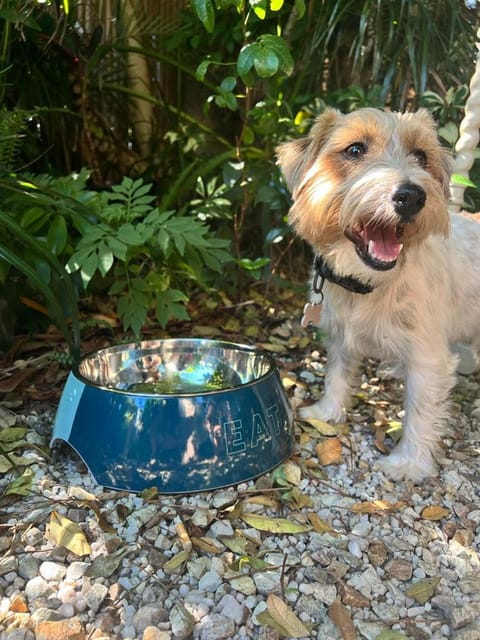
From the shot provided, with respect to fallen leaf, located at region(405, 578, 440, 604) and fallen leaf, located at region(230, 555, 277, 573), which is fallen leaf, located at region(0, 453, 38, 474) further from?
fallen leaf, located at region(405, 578, 440, 604)

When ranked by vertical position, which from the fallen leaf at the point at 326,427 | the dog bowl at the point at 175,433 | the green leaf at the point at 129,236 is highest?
the green leaf at the point at 129,236

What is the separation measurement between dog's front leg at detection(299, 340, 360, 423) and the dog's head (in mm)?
726

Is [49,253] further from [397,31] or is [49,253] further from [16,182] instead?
[397,31]

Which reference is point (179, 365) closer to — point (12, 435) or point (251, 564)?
point (12, 435)

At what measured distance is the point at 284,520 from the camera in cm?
246

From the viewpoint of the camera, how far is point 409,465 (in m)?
2.87

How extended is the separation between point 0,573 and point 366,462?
65.9 inches

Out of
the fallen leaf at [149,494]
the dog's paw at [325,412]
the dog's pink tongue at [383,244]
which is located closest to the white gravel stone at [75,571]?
the fallen leaf at [149,494]

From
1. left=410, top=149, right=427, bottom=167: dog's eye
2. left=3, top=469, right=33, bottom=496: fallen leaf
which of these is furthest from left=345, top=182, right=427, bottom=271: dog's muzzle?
left=3, top=469, right=33, bottom=496: fallen leaf

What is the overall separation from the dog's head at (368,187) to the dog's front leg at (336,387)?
2.38 feet

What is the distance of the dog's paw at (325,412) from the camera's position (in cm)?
333

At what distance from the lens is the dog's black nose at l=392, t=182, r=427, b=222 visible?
7.93ft

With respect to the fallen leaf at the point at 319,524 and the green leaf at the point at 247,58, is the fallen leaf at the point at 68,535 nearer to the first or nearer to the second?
the fallen leaf at the point at 319,524

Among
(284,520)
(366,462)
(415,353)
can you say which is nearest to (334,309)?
(415,353)
